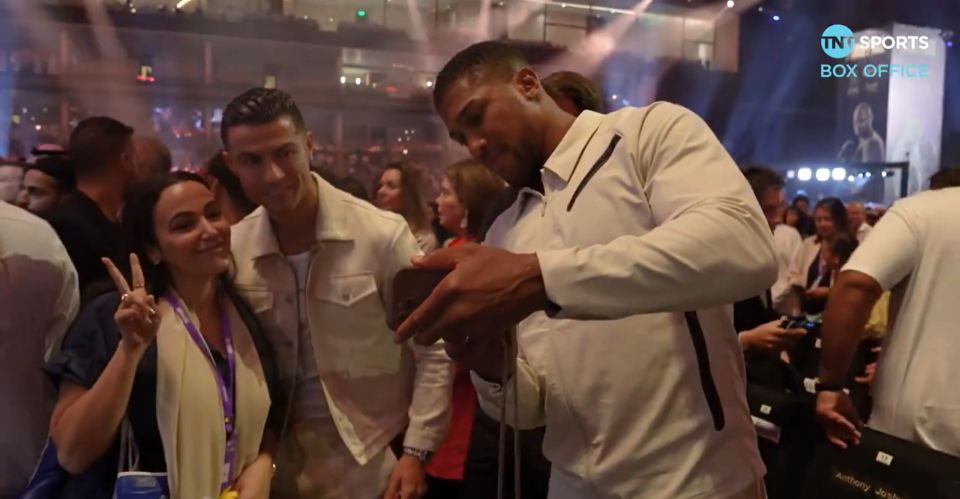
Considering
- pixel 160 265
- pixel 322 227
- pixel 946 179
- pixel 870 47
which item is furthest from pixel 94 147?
pixel 870 47

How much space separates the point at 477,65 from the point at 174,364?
744 mm

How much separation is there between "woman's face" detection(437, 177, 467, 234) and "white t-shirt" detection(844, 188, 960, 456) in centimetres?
142

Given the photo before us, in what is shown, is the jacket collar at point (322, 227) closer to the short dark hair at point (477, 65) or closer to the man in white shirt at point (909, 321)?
the short dark hair at point (477, 65)

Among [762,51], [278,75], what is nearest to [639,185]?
[278,75]

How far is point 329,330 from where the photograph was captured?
5.17 ft

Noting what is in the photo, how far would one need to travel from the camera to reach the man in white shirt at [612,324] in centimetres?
90

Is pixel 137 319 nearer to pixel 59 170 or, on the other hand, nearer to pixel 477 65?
pixel 477 65

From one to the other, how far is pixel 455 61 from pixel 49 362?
2.86ft

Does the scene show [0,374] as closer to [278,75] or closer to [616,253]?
[616,253]

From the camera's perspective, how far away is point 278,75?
8586mm

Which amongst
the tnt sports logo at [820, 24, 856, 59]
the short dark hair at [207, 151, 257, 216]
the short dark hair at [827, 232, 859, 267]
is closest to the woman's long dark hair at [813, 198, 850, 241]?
the short dark hair at [827, 232, 859, 267]

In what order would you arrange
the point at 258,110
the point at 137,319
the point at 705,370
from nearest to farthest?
the point at 705,370, the point at 137,319, the point at 258,110

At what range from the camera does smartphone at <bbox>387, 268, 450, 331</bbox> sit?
70cm

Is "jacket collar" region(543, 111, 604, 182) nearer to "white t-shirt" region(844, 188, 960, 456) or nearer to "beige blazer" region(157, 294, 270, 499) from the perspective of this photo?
"beige blazer" region(157, 294, 270, 499)
